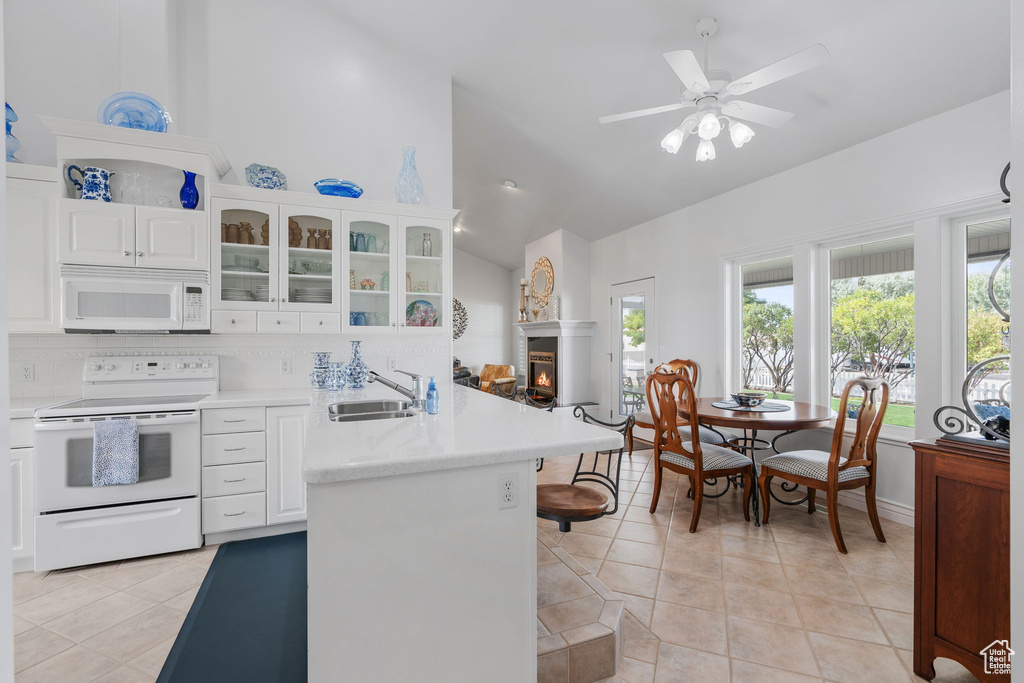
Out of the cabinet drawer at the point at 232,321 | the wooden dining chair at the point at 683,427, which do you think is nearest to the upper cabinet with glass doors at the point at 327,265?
the cabinet drawer at the point at 232,321

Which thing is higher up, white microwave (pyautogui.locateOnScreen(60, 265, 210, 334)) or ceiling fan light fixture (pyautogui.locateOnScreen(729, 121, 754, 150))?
ceiling fan light fixture (pyautogui.locateOnScreen(729, 121, 754, 150))

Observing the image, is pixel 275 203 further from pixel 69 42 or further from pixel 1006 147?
pixel 1006 147

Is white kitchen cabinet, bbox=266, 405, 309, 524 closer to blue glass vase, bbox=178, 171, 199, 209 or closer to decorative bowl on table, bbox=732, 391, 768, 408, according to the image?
blue glass vase, bbox=178, 171, 199, 209

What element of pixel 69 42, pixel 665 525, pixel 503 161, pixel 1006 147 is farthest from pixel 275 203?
pixel 1006 147

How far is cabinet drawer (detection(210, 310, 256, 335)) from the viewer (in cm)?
310

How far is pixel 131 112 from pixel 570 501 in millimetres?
3363

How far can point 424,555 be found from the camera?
138 cm

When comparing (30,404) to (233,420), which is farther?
(233,420)

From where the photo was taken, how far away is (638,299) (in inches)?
223

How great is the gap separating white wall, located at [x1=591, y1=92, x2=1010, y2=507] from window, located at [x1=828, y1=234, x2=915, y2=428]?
0.23 m

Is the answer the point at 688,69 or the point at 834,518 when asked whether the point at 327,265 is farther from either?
the point at 834,518

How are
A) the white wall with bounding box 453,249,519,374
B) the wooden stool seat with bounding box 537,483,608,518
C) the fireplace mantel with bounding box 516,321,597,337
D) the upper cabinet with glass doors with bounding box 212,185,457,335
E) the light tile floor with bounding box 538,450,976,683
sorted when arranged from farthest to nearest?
the white wall with bounding box 453,249,519,374
the fireplace mantel with bounding box 516,321,597,337
the upper cabinet with glass doors with bounding box 212,185,457,335
the wooden stool seat with bounding box 537,483,608,518
the light tile floor with bounding box 538,450,976,683

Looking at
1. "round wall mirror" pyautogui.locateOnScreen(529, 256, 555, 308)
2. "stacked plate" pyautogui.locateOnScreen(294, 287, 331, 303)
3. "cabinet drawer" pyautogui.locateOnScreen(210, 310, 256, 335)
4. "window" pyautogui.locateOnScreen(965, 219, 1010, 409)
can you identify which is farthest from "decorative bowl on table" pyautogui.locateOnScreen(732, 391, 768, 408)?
"round wall mirror" pyautogui.locateOnScreen(529, 256, 555, 308)

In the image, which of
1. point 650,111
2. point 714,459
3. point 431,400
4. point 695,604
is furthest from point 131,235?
point 714,459
